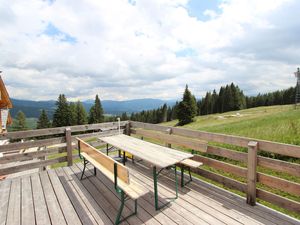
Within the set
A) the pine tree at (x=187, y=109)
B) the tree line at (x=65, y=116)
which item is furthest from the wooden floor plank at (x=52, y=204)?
the tree line at (x=65, y=116)

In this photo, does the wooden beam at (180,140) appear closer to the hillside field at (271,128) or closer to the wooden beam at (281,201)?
the wooden beam at (281,201)

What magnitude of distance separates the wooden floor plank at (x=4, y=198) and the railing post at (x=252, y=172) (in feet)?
14.4

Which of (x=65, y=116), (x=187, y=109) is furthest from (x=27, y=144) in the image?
(x=65, y=116)

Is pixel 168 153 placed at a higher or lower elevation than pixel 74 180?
higher

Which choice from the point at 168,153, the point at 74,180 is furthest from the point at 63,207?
the point at 168,153

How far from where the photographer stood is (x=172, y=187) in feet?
13.9

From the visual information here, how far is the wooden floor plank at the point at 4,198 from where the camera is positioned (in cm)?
327

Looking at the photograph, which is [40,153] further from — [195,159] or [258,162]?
[258,162]

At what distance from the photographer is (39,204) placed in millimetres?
3617

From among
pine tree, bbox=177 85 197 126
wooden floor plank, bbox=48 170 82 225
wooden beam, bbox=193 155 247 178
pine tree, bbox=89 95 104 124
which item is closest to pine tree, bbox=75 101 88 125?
pine tree, bbox=89 95 104 124

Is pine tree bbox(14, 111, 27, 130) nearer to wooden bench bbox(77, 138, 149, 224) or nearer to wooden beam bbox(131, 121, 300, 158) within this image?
wooden beam bbox(131, 121, 300, 158)

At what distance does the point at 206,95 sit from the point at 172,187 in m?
66.7

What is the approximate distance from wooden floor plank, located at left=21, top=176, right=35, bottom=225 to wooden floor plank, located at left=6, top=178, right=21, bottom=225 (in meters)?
0.07

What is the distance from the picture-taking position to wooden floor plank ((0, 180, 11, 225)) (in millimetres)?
3271
